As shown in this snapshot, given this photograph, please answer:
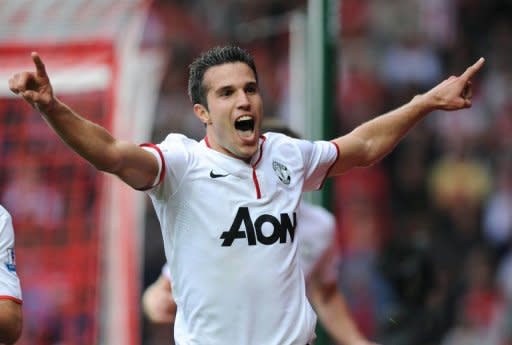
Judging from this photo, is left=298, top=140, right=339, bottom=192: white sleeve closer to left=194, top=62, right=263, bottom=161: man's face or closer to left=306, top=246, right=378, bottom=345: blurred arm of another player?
left=194, top=62, right=263, bottom=161: man's face

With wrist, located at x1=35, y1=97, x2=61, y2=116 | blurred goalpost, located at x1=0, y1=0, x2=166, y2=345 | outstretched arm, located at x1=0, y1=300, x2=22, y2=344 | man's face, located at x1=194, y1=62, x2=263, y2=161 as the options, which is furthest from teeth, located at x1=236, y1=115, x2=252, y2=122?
blurred goalpost, located at x1=0, y1=0, x2=166, y2=345

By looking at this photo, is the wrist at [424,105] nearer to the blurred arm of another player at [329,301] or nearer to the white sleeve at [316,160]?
the white sleeve at [316,160]

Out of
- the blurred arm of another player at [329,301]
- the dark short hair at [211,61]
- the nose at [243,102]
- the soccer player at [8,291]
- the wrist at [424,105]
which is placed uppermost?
the dark short hair at [211,61]

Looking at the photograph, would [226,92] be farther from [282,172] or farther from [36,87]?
[36,87]

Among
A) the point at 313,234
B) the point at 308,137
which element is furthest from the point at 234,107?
the point at 308,137

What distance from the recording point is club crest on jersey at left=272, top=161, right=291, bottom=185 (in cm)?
467

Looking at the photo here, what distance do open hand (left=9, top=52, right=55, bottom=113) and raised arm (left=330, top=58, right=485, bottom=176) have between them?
1.52m

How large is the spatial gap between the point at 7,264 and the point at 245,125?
108 centimetres

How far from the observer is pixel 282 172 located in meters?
4.70

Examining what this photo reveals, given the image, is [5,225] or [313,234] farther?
[313,234]

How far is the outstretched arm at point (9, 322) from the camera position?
427 centimetres

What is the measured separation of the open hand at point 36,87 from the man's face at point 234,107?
81cm

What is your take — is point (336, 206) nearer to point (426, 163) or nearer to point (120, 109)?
point (426, 163)

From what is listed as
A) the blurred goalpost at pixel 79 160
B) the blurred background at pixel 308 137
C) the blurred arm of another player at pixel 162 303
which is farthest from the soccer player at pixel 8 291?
the blurred goalpost at pixel 79 160
